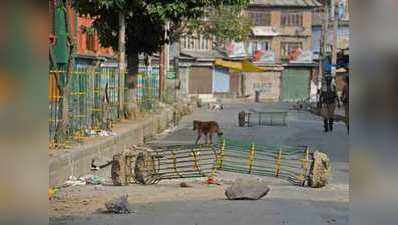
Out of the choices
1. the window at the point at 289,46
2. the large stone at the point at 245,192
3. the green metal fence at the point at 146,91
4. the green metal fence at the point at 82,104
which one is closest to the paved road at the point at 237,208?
the large stone at the point at 245,192

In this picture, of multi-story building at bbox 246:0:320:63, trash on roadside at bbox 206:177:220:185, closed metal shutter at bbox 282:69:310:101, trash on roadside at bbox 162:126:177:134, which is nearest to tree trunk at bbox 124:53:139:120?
trash on roadside at bbox 162:126:177:134

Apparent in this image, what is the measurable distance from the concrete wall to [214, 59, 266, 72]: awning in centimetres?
3428

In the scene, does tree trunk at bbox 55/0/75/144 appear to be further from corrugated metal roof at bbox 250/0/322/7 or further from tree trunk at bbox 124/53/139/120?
corrugated metal roof at bbox 250/0/322/7

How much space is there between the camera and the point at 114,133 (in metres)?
19.7

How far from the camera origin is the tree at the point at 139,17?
23.4 meters

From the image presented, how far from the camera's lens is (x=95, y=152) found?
53.1 feet

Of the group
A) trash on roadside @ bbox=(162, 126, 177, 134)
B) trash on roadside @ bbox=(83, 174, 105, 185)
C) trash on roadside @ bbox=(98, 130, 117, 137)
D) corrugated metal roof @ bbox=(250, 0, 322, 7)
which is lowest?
trash on roadside @ bbox=(162, 126, 177, 134)

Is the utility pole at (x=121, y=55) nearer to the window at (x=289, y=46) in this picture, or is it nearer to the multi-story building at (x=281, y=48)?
the multi-story building at (x=281, y=48)

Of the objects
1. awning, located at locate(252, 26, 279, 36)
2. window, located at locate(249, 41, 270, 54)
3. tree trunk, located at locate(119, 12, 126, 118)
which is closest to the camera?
tree trunk, located at locate(119, 12, 126, 118)

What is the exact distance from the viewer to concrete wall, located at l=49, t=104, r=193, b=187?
41.9 feet

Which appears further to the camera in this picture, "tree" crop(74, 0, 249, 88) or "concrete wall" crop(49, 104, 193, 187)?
"tree" crop(74, 0, 249, 88)

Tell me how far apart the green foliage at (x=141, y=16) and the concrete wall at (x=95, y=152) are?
2812mm
